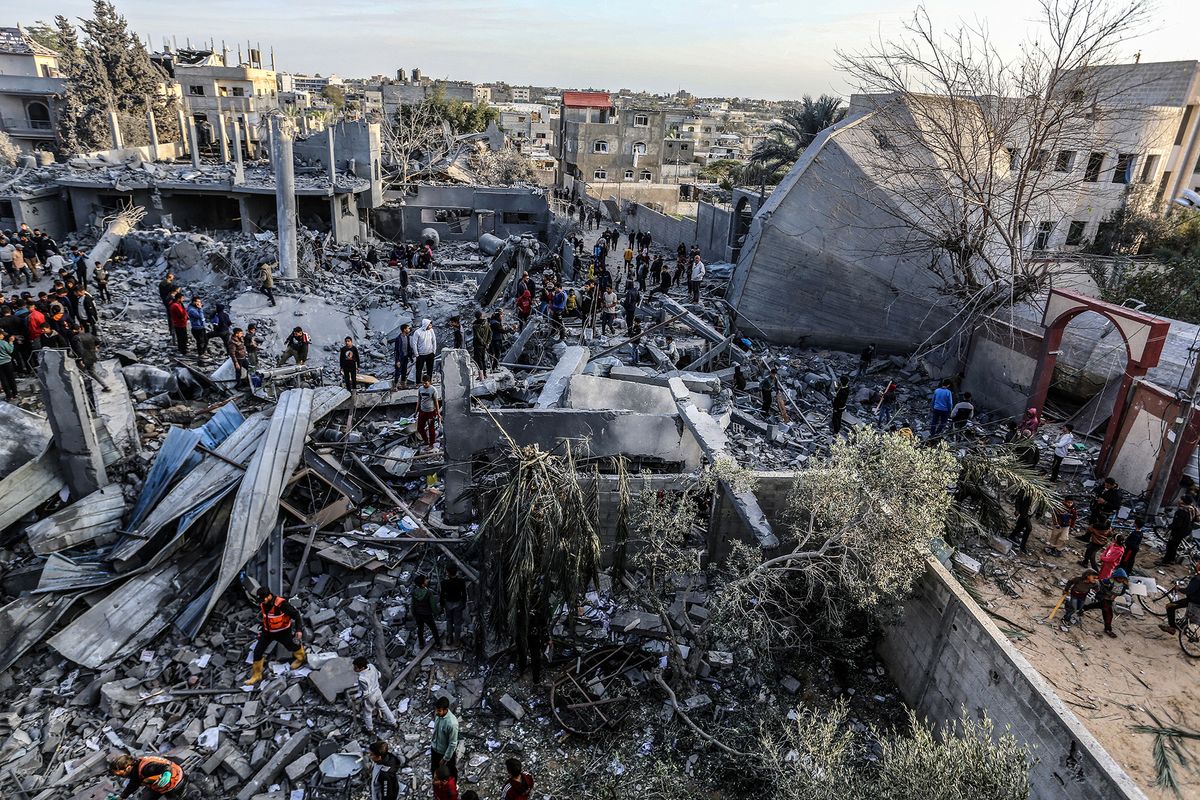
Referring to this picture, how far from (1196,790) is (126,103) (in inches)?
1918

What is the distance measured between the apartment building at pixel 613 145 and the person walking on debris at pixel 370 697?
4120 centimetres

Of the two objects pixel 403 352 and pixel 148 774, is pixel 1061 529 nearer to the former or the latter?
pixel 403 352

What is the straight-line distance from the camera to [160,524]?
7.50 metres

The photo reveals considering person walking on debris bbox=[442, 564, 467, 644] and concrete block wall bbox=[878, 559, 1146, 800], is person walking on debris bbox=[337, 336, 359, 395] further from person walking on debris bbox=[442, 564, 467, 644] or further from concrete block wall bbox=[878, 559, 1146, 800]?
concrete block wall bbox=[878, 559, 1146, 800]

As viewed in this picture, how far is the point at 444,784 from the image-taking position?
543 cm

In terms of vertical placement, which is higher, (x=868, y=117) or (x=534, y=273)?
(x=868, y=117)

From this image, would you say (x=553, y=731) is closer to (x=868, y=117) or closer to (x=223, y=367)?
(x=223, y=367)

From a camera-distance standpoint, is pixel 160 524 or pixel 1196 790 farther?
pixel 160 524

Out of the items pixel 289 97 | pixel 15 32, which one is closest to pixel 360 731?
pixel 289 97

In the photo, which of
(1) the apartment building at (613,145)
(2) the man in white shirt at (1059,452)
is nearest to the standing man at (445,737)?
(2) the man in white shirt at (1059,452)

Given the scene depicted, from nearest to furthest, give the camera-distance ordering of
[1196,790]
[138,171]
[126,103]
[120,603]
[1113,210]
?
[1196,790], [120,603], [1113,210], [138,171], [126,103]

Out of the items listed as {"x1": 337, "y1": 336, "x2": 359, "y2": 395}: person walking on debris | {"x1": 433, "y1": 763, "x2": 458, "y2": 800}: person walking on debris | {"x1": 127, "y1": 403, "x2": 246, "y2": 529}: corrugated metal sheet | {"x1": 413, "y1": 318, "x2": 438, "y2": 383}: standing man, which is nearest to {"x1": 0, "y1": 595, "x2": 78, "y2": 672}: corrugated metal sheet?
{"x1": 127, "y1": 403, "x2": 246, "y2": 529}: corrugated metal sheet

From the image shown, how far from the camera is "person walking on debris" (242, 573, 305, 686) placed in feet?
21.8

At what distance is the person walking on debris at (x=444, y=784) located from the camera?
17.8 feet
